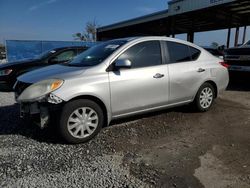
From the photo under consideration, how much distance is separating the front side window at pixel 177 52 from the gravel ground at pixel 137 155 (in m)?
1.19

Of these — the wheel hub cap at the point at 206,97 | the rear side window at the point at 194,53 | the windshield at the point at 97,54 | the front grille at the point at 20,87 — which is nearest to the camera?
the front grille at the point at 20,87

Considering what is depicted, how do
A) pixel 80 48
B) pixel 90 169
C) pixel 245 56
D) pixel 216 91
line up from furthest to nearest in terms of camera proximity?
pixel 80 48 < pixel 245 56 < pixel 216 91 < pixel 90 169

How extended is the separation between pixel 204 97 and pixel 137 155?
2.62m

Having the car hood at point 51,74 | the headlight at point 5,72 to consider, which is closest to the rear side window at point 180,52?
the car hood at point 51,74

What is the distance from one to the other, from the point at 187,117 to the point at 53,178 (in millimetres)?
3183

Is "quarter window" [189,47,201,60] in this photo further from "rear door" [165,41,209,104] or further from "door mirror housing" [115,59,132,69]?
"door mirror housing" [115,59,132,69]

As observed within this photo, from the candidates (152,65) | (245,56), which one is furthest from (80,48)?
(245,56)

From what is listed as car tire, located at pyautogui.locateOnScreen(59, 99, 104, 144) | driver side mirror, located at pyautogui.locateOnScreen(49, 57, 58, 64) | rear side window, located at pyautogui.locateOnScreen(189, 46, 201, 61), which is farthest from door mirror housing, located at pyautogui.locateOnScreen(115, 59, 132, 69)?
driver side mirror, located at pyautogui.locateOnScreen(49, 57, 58, 64)

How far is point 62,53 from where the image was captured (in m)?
8.37

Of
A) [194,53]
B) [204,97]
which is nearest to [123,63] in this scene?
[194,53]

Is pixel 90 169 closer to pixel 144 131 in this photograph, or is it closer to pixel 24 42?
pixel 144 131

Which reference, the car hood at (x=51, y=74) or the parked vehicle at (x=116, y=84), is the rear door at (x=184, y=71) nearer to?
the parked vehicle at (x=116, y=84)

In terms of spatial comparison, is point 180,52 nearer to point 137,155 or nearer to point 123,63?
point 123,63

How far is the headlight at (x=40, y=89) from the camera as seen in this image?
360cm
